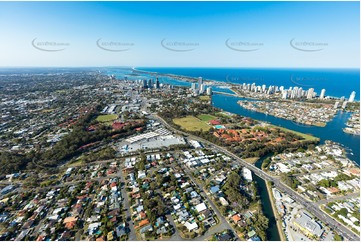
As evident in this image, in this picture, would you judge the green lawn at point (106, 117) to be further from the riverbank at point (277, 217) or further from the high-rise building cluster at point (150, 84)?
the high-rise building cluster at point (150, 84)

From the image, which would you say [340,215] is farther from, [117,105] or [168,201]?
[117,105]

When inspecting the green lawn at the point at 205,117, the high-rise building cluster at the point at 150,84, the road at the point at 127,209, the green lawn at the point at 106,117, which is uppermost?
the high-rise building cluster at the point at 150,84

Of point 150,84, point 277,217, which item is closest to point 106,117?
point 277,217

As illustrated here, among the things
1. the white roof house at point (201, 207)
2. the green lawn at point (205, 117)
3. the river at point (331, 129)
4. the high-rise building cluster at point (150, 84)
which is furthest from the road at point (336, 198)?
the high-rise building cluster at point (150, 84)

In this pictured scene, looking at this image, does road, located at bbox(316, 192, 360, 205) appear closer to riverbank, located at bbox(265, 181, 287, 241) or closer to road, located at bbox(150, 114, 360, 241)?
road, located at bbox(150, 114, 360, 241)

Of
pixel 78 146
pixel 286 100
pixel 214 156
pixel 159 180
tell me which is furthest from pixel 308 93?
pixel 78 146

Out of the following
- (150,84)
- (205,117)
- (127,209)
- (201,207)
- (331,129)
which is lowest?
(127,209)

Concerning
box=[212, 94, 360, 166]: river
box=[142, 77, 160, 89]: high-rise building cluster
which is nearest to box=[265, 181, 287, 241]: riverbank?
box=[212, 94, 360, 166]: river

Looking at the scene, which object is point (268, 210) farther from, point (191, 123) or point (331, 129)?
point (331, 129)
